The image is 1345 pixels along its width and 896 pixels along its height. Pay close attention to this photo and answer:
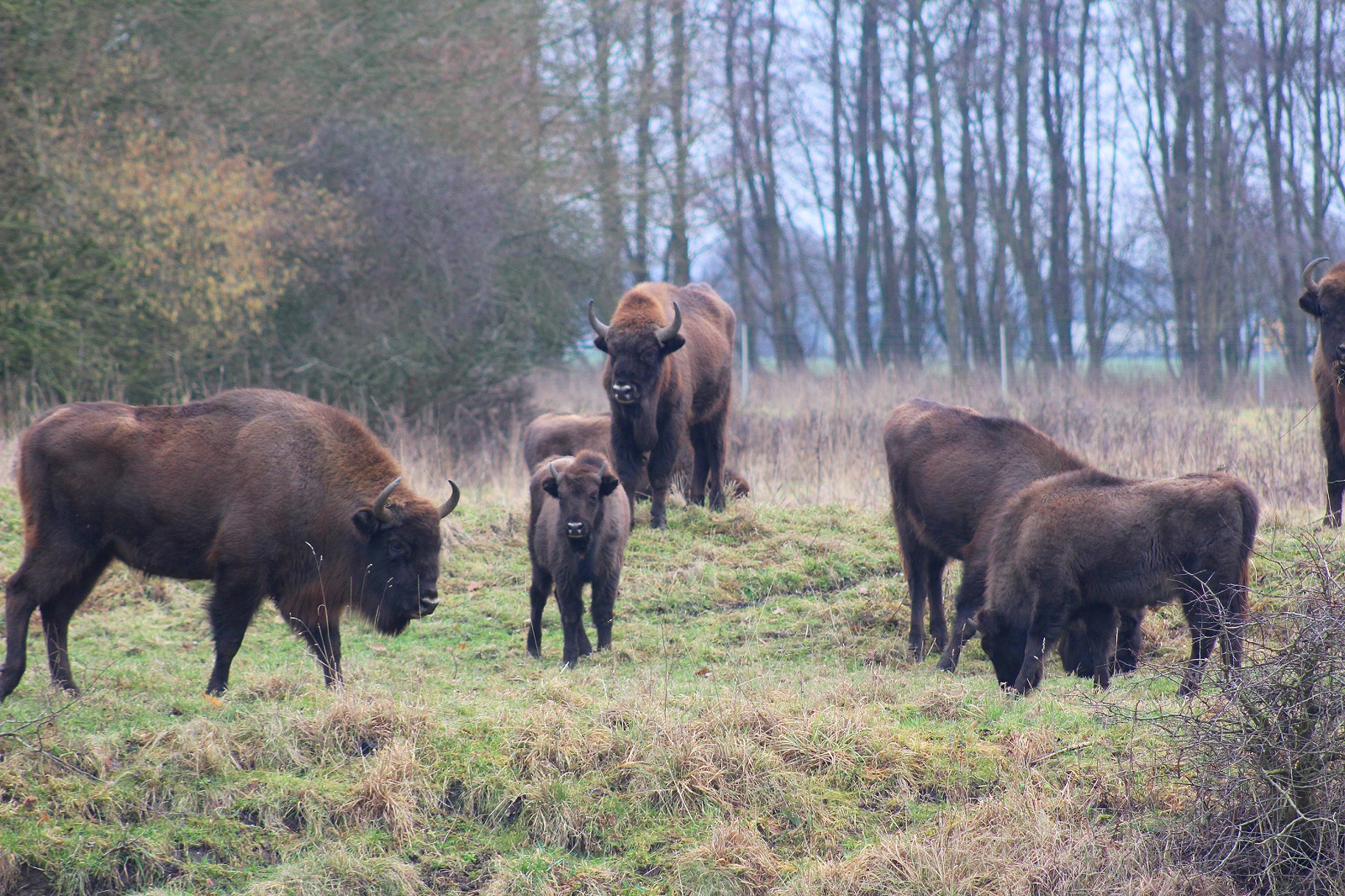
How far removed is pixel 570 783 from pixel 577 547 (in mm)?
2529

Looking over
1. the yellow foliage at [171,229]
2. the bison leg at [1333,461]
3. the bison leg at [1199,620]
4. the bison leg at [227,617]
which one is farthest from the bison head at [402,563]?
the yellow foliage at [171,229]

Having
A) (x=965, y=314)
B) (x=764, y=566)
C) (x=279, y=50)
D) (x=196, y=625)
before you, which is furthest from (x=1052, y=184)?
(x=196, y=625)

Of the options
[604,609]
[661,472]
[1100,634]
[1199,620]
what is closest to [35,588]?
[604,609]

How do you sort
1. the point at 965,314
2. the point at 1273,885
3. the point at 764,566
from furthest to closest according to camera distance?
the point at 965,314, the point at 764,566, the point at 1273,885

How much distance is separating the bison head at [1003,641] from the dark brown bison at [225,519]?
130 inches

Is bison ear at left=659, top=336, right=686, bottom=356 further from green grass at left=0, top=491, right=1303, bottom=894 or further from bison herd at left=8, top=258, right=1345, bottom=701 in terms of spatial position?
green grass at left=0, top=491, right=1303, bottom=894

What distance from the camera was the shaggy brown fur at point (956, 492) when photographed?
7.98 meters

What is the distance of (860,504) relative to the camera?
11867mm

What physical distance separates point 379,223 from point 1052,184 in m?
21.5

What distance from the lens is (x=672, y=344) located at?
35.8 ft

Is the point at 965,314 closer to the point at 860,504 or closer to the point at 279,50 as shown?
the point at 279,50

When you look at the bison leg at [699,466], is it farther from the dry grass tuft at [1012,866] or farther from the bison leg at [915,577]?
the dry grass tuft at [1012,866]

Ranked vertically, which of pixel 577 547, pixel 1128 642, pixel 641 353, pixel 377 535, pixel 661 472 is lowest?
pixel 1128 642

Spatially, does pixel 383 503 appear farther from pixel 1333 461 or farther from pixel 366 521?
pixel 1333 461
